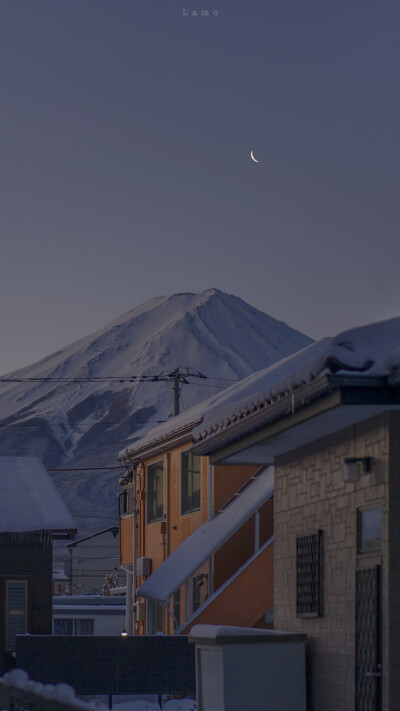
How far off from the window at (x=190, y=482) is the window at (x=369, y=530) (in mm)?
18693

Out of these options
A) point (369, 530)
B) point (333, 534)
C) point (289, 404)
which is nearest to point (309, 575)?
point (333, 534)

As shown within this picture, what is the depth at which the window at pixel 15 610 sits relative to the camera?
3206 cm

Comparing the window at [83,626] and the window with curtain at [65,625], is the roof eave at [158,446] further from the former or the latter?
the window at [83,626]

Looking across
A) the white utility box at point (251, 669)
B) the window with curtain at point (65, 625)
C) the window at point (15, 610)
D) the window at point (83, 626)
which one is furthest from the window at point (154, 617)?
the window at point (83, 626)

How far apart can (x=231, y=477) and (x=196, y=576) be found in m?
2.41

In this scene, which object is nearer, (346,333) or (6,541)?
(346,333)

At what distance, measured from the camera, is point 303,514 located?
46.4ft

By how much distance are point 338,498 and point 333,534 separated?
0.39 meters

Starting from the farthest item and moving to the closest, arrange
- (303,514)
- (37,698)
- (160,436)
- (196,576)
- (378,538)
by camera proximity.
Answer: (160,436), (196,576), (303,514), (378,538), (37,698)

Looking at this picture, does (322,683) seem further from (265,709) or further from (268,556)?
(268,556)

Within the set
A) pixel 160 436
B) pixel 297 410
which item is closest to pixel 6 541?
pixel 160 436

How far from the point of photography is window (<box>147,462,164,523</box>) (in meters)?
34.2

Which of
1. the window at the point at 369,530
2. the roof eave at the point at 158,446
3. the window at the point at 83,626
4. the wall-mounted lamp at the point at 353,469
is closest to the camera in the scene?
the window at the point at 369,530

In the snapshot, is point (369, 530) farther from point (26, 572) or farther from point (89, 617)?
point (89, 617)
